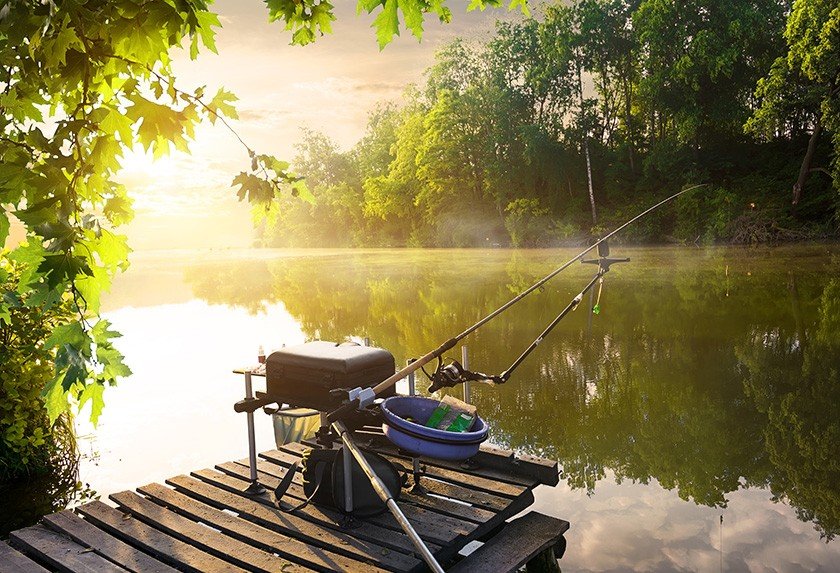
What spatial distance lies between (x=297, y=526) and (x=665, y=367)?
29.5ft

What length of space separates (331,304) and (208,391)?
11.5 meters

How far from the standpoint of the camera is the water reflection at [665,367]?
7711 mm

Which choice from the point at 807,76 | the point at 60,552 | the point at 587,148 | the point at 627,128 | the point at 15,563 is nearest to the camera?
the point at 15,563

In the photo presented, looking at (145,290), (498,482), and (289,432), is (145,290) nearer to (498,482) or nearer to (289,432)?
(289,432)

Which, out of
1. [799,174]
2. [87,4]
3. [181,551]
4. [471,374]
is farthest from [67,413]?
[799,174]

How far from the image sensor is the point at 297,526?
5.07 metres

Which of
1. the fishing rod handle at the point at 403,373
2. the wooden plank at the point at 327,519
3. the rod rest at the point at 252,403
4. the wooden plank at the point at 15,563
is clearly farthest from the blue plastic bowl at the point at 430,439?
the wooden plank at the point at 15,563

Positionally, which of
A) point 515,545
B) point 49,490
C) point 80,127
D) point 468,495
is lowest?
point 49,490

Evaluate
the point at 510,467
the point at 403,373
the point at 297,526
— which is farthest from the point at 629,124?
the point at 297,526

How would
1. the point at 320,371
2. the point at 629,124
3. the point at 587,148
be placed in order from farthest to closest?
the point at 629,124, the point at 587,148, the point at 320,371

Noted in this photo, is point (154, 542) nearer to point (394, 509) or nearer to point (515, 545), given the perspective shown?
point (394, 509)

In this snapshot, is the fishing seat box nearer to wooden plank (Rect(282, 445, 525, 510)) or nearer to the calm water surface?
wooden plank (Rect(282, 445, 525, 510))

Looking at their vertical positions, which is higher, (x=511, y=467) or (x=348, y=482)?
(x=348, y=482)

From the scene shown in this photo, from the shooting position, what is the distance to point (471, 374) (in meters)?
5.97
